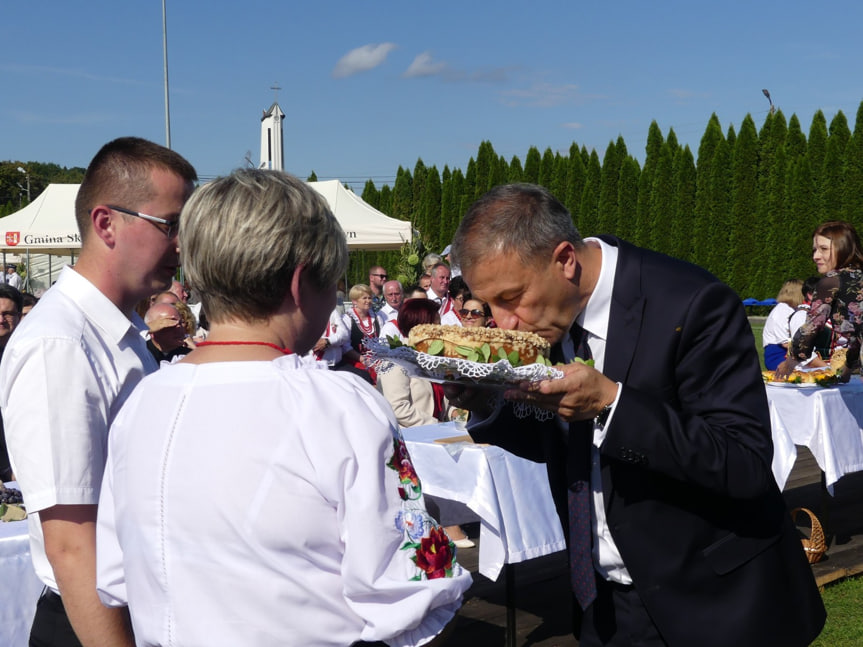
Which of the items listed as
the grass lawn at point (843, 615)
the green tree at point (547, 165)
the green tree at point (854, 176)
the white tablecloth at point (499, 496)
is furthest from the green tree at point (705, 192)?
the white tablecloth at point (499, 496)

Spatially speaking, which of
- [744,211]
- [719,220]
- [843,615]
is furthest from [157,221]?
[719,220]

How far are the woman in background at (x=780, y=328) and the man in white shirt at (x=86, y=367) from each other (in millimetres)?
9054

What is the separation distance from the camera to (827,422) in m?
6.14

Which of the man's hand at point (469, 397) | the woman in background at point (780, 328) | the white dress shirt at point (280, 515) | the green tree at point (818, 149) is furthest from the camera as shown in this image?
the green tree at point (818, 149)

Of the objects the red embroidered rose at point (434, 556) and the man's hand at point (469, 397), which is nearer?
the red embroidered rose at point (434, 556)

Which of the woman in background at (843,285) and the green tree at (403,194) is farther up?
the green tree at (403,194)

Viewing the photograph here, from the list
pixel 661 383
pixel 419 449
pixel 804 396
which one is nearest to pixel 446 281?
pixel 804 396

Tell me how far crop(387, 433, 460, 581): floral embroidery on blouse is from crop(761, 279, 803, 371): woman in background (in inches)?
366

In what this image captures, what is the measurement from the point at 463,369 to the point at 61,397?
0.94 meters

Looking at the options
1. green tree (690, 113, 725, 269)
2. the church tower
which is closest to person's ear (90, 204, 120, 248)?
the church tower

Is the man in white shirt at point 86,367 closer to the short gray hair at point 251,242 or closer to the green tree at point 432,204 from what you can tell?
the short gray hair at point 251,242

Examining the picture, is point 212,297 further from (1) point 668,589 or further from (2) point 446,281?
(2) point 446,281

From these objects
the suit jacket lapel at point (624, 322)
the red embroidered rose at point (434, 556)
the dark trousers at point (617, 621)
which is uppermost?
the suit jacket lapel at point (624, 322)

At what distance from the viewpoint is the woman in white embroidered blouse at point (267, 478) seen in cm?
131
